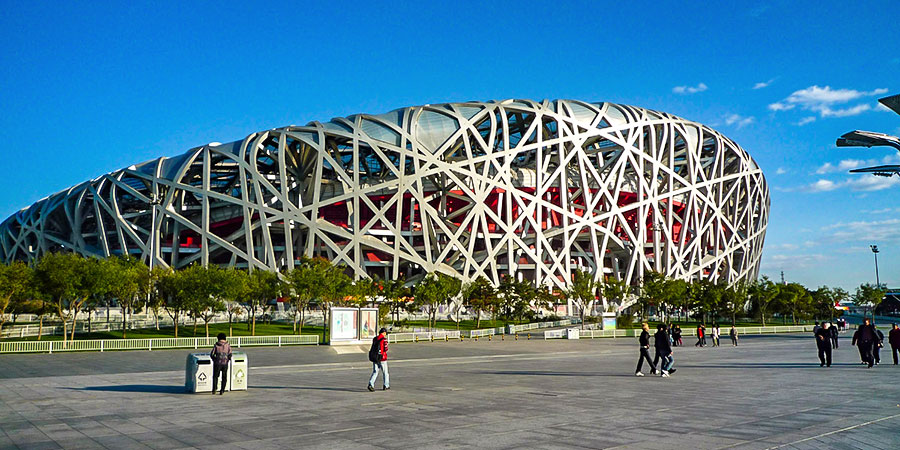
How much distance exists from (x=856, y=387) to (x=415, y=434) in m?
10.8

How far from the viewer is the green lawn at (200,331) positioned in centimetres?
3831

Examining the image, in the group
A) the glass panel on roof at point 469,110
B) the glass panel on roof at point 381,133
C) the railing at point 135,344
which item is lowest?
the railing at point 135,344

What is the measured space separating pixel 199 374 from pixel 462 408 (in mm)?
5875

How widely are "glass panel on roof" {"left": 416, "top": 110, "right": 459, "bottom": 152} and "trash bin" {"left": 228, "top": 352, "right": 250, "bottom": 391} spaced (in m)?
49.5

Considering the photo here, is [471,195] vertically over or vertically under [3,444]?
over

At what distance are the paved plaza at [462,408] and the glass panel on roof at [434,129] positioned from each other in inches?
1716

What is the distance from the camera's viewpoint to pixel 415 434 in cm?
908

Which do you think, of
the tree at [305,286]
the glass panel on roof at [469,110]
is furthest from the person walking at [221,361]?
the glass panel on roof at [469,110]

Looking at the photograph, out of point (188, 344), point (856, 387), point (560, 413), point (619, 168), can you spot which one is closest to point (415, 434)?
point (560, 413)

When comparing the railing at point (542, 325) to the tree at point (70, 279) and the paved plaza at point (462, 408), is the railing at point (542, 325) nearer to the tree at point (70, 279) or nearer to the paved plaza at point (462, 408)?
the tree at point (70, 279)

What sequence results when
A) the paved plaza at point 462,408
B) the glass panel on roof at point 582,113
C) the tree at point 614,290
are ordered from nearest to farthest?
the paved plaza at point 462,408
the tree at point 614,290
the glass panel on roof at point 582,113

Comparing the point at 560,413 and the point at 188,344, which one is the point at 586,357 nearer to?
the point at 560,413

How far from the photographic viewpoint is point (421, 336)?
1515 inches

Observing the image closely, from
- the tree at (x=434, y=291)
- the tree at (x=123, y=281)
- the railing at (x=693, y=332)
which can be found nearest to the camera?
the tree at (x=123, y=281)
